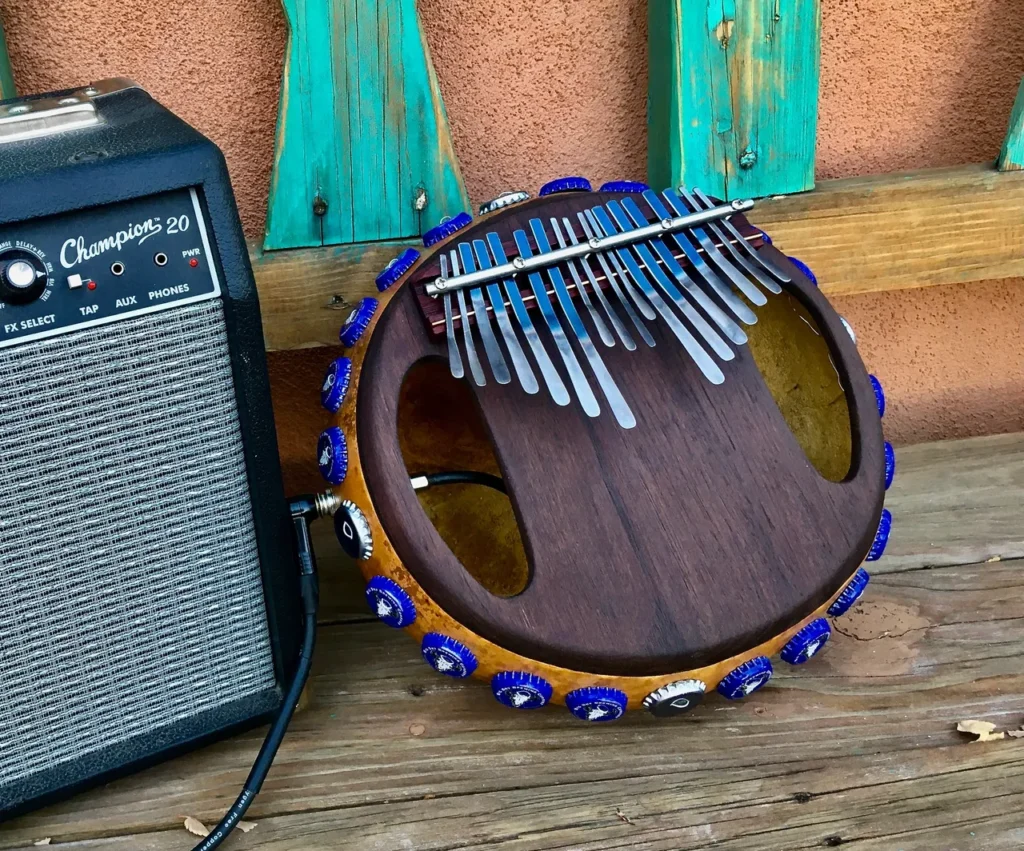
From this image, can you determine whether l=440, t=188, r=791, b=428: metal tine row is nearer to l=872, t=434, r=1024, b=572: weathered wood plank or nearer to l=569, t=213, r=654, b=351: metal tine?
l=569, t=213, r=654, b=351: metal tine

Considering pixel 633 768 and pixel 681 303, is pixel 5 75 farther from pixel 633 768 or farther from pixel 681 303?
pixel 633 768

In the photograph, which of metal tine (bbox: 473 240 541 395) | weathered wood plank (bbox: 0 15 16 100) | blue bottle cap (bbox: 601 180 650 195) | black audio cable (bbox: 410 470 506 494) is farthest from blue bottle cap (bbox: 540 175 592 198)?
weathered wood plank (bbox: 0 15 16 100)

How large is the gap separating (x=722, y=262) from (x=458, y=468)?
0.96ft

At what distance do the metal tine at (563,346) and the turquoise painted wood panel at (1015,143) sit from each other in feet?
1.90

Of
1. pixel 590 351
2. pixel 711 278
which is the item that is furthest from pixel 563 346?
pixel 711 278

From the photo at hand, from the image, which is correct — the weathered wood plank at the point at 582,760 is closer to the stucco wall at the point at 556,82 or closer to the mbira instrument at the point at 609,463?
the mbira instrument at the point at 609,463

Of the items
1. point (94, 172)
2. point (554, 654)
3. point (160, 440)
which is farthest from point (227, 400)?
point (554, 654)

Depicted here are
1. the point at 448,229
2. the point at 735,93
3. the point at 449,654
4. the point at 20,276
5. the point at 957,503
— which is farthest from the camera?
the point at 957,503

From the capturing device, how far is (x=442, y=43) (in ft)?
3.04

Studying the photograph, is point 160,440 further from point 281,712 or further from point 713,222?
point 713,222

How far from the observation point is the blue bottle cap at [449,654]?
2.19ft

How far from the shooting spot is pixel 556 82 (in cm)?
96

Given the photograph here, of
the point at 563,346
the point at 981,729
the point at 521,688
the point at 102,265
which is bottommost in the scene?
the point at 981,729

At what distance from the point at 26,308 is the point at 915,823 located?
0.67 m
